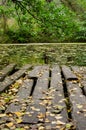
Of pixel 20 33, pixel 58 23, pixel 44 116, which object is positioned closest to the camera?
pixel 44 116

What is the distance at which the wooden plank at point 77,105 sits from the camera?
3.84m

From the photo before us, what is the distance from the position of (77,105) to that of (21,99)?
97 cm

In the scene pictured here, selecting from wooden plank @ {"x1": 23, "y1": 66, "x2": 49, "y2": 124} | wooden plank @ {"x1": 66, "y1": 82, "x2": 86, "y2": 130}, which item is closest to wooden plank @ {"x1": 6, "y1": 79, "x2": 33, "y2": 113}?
wooden plank @ {"x1": 23, "y1": 66, "x2": 49, "y2": 124}

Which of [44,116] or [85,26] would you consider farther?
[85,26]

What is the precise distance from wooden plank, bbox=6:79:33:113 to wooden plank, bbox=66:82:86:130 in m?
0.74

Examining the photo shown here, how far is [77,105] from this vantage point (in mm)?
4594

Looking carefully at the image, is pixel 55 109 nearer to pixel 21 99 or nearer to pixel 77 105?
pixel 77 105

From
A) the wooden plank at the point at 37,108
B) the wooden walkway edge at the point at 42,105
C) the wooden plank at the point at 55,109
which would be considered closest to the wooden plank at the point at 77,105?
the wooden walkway edge at the point at 42,105

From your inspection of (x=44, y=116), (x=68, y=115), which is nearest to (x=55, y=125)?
(x=44, y=116)

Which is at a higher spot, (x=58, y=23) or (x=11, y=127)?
(x=58, y=23)

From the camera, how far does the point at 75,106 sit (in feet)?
14.9

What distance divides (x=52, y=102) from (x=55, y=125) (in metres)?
1.04

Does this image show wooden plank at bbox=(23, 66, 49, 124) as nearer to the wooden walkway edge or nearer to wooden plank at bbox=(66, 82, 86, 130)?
the wooden walkway edge

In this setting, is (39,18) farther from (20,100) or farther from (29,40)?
(29,40)
